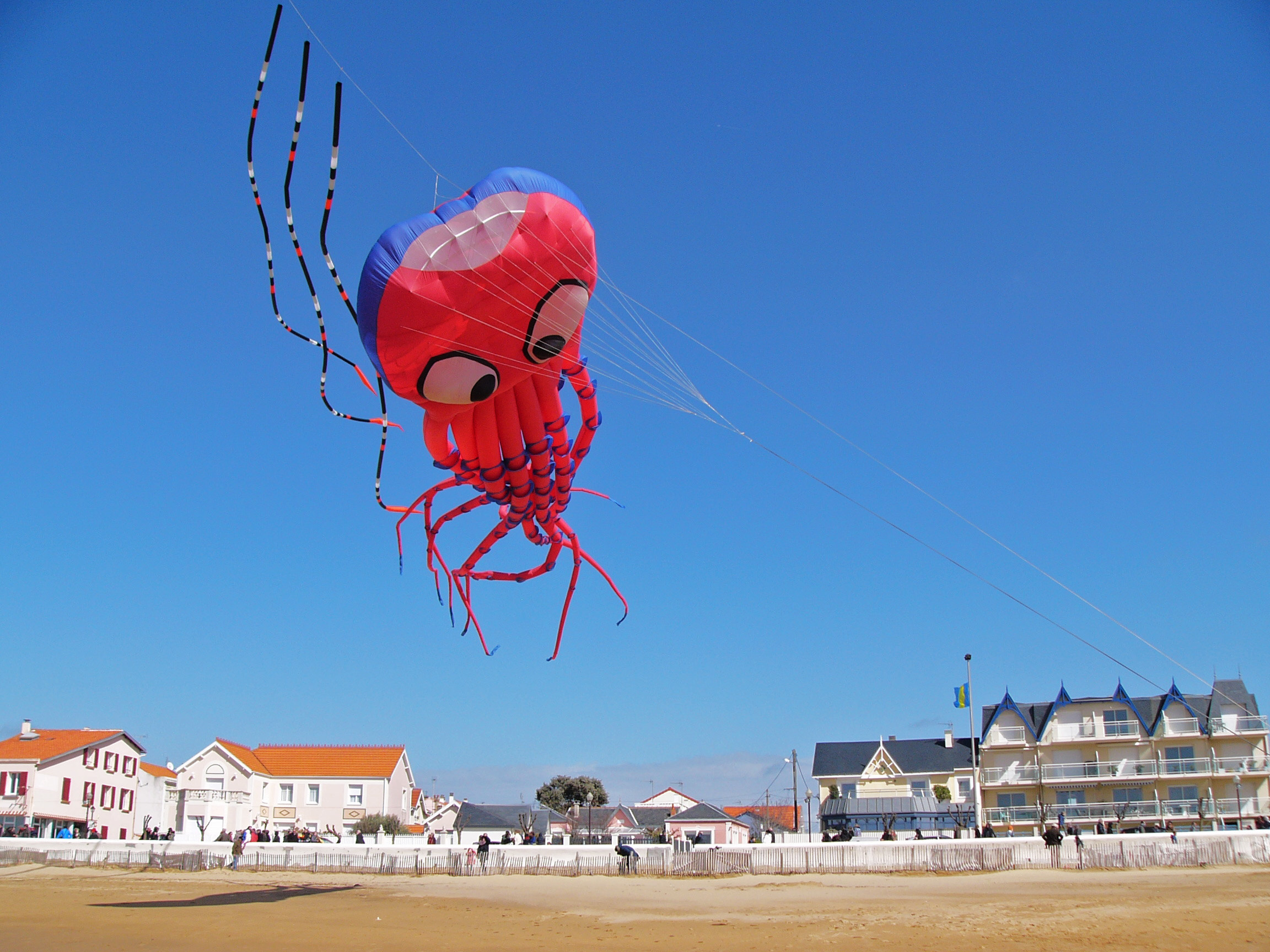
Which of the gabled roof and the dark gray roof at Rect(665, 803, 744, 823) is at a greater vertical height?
Result: the gabled roof

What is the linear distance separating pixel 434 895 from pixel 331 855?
22.3 feet

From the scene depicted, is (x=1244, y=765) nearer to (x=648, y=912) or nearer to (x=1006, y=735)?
(x=1006, y=735)

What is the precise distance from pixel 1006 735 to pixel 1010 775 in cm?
197

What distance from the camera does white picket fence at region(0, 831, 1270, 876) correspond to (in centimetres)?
2612

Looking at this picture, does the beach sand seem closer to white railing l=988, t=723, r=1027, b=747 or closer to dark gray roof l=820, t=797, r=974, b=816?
white railing l=988, t=723, r=1027, b=747

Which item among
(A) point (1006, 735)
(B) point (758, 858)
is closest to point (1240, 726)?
(A) point (1006, 735)

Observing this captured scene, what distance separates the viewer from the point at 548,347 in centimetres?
1531

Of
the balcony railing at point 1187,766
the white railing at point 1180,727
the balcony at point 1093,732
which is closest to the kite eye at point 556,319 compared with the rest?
the balcony at point 1093,732

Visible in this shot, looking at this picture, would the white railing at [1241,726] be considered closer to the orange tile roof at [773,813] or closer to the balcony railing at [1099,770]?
the balcony railing at [1099,770]

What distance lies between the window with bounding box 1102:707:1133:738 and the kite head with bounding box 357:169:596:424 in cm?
4229

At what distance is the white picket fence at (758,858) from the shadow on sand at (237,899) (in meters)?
3.30

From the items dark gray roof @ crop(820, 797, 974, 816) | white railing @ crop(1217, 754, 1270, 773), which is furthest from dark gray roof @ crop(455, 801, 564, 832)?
white railing @ crop(1217, 754, 1270, 773)

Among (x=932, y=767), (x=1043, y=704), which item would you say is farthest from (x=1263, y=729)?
(x=932, y=767)

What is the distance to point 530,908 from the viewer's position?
20.6 metres
